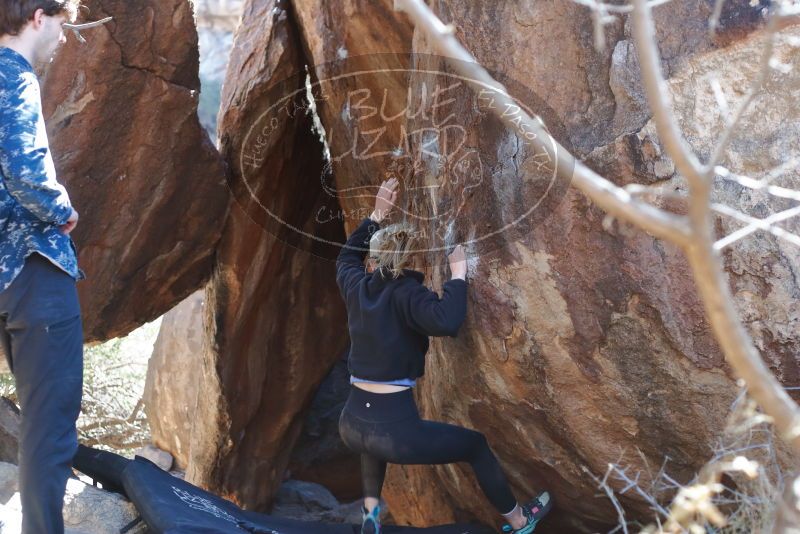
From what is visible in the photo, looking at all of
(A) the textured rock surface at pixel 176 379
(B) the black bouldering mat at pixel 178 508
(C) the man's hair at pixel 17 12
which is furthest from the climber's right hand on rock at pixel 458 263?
(A) the textured rock surface at pixel 176 379

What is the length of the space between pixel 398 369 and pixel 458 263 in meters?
0.47

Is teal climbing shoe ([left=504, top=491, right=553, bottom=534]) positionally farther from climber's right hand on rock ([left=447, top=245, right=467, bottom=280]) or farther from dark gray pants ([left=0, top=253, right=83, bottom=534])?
dark gray pants ([left=0, top=253, right=83, bottom=534])

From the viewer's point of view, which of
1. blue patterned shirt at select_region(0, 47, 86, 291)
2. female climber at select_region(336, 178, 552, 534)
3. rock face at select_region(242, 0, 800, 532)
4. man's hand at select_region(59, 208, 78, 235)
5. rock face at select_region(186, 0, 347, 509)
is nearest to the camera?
blue patterned shirt at select_region(0, 47, 86, 291)

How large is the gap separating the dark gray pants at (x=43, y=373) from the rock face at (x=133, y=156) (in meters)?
2.02

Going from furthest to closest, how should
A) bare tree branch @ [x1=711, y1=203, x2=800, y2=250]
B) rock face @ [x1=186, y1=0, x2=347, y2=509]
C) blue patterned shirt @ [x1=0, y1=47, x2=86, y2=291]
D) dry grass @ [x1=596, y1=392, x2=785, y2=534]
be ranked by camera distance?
rock face @ [x1=186, y1=0, x2=347, y2=509] → blue patterned shirt @ [x1=0, y1=47, x2=86, y2=291] → dry grass @ [x1=596, y1=392, x2=785, y2=534] → bare tree branch @ [x1=711, y1=203, x2=800, y2=250]

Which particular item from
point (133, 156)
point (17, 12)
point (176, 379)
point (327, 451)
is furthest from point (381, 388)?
point (176, 379)

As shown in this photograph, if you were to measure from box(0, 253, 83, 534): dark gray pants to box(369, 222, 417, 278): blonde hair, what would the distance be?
3.81ft

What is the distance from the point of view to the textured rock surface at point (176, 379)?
8.35m

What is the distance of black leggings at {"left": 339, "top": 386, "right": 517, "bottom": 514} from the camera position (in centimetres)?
371

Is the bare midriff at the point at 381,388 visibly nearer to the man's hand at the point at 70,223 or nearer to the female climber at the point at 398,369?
the female climber at the point at 398,369

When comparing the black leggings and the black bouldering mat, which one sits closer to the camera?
the black bouldering mat

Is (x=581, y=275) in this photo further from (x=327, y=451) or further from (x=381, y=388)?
(x=327, y=451)

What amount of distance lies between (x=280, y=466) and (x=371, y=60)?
11.0ft

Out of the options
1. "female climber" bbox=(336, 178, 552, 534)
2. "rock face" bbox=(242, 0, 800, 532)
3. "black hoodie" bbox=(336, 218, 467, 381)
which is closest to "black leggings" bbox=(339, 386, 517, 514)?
"female climber" bbox=(336, 178, 552, 534)
